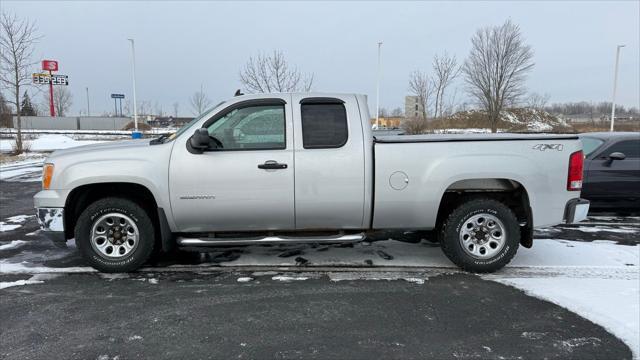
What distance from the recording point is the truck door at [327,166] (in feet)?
15.0

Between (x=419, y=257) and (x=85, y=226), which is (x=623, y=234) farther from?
(x=85, y=226)

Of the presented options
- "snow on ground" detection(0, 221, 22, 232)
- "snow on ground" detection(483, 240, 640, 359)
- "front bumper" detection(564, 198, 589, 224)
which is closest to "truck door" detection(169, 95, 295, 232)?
"snow on ground" detection(483, 240, 640, 359)

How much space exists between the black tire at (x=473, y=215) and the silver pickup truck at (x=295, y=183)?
0.04 feet

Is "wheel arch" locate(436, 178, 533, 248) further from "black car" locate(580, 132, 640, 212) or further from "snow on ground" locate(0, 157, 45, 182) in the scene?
"snow on ground" locate(0, 157, 45, 182)

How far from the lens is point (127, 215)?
4.65 meters

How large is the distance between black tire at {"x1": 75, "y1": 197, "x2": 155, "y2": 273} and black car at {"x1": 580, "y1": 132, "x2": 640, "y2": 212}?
272 inches

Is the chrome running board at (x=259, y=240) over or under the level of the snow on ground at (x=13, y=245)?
over

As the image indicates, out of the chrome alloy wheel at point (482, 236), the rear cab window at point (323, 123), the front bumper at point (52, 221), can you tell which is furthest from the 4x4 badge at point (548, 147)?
the front bumper at point (52, 221)

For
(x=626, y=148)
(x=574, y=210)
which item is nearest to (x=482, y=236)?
(x=574, y=210)

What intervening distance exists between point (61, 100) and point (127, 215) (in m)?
79.7

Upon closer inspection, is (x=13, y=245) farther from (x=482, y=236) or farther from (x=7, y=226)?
Result: (x=482, y=236)

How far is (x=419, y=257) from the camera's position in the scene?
5.43 metres

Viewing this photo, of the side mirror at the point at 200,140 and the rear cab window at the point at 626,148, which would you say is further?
the rear cab window at the point at 626,148

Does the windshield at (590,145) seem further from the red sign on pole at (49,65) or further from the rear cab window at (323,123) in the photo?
the red sign on pole at (49,65)
